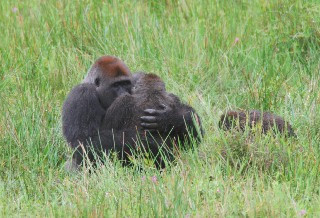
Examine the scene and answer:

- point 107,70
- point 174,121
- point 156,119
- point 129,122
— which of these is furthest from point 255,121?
point 107,70

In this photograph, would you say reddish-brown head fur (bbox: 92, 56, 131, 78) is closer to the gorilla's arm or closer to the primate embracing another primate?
the primate embracing another primate

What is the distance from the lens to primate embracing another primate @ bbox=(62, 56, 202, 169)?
17.2 ft

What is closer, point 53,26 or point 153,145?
point 153,145

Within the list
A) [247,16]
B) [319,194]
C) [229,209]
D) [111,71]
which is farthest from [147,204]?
[247,16]

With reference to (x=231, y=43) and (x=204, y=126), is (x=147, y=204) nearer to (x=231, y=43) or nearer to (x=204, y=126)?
(x=204, y=126)

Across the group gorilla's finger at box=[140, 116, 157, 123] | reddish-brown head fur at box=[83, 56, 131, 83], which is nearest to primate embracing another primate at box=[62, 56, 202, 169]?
gorilla's finger at box=[140, 116, 157, 123]

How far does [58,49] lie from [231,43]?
1.76 m

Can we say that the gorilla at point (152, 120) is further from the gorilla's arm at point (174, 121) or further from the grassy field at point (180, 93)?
the grassy field at point (180, 93)

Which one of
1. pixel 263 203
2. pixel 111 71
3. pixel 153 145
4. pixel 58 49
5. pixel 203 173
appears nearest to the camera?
pixel 263 203

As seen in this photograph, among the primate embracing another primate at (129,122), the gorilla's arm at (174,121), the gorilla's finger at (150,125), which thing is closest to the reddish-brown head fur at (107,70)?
the primate embracing another primate at (129,122)

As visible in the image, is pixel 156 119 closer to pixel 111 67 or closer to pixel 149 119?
pixel 149 119

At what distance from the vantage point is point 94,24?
303 inches

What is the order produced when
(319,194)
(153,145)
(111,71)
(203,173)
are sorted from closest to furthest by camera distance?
(319,194) → (203,173) → (153,145) → (111,71)

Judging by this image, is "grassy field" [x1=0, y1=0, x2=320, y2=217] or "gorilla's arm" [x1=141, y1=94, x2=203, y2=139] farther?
"gorilla's arm" [x1=141, y1=94, x2=203, y2=139]
